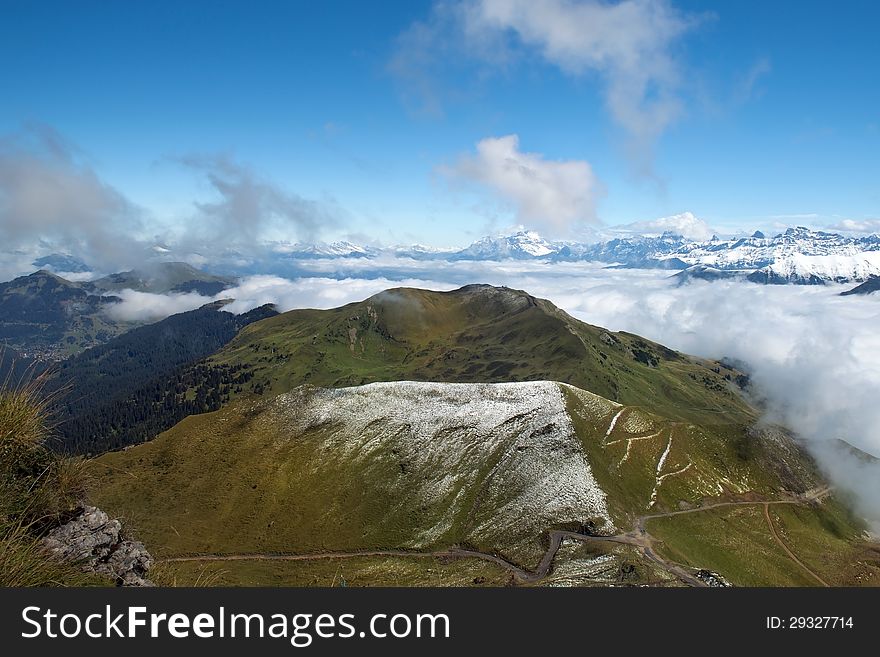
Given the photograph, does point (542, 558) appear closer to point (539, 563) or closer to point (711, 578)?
point (539, 563)

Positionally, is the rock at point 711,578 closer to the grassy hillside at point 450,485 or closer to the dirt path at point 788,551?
the grassy hillside at point 450,485

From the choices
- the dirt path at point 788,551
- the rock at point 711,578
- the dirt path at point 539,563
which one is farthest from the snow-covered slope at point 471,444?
the dirt path at point 788,551

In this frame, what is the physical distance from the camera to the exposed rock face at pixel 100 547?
13.9 m

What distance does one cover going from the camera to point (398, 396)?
142500 mm

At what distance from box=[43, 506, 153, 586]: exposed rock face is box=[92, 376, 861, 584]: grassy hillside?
74.0 metres

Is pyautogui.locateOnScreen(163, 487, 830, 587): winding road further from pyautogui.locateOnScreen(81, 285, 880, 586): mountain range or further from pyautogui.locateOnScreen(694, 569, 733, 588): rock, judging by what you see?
pyautogui.locateOnScreen(694, 569, 733, 588): rock

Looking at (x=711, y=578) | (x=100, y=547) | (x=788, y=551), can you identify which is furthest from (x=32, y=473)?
(x=788, y=551)

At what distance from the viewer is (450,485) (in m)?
113

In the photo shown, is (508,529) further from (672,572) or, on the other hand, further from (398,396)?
(398,396)

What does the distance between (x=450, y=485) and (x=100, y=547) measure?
101793mm

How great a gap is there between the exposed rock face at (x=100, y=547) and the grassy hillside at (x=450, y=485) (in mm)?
73982

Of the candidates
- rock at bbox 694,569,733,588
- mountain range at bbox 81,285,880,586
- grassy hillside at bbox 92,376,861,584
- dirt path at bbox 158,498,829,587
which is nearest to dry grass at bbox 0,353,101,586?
mountain range at bbox 81,285,880,586
